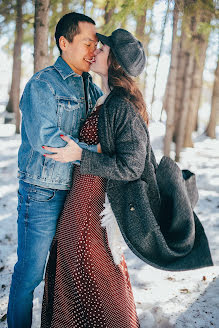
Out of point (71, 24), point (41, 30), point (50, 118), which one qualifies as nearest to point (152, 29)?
point (41, 30)

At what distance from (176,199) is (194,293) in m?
1.67

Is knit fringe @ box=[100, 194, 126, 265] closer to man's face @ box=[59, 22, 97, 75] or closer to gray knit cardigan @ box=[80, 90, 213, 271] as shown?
gray knit cardigan @ box=[80, 90, 213, 271]

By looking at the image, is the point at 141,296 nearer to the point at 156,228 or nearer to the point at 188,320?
the point at 188,320

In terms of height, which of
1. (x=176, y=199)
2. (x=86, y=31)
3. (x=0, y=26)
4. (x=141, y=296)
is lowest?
(x=141, y=296)

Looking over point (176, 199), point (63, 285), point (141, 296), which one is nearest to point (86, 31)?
point (176, 199)

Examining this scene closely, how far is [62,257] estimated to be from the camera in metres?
2.20

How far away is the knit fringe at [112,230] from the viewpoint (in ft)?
7.02

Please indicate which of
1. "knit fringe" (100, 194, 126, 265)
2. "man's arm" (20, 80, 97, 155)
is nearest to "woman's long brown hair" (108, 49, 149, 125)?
"man's arm" (20, 80, 97, 155)

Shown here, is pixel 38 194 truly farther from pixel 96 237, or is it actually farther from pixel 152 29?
pixel 152 29

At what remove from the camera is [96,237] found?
2.15 m

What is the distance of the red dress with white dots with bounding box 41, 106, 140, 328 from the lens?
2.09 meters

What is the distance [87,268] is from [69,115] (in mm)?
1101

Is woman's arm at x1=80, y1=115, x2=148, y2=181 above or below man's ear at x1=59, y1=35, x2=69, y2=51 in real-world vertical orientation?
below

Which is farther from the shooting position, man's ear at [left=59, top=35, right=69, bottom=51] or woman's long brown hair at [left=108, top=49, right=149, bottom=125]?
man's ear at [left=59, top=35, right=69, bottom=51]
